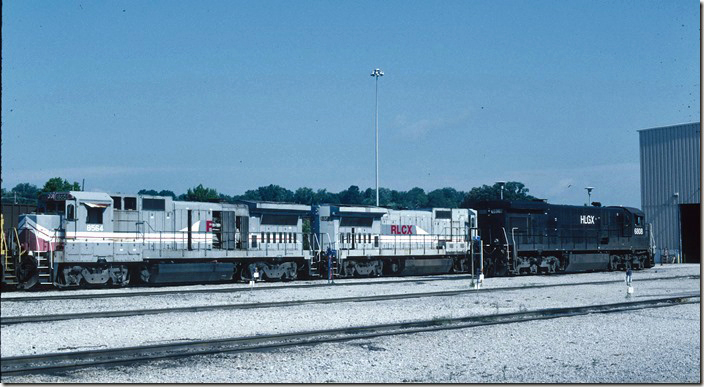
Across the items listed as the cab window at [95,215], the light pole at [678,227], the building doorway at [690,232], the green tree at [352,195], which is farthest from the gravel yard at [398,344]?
the green tree at [352,195]

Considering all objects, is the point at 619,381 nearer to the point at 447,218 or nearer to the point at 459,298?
the point at 459,298

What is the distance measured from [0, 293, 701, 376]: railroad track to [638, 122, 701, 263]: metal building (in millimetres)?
34982

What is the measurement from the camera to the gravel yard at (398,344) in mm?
8805

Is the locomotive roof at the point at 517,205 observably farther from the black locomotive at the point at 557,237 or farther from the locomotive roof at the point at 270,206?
the locomotive roof at the point at 270,206

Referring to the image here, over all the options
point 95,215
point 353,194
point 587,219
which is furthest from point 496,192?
point 95,215

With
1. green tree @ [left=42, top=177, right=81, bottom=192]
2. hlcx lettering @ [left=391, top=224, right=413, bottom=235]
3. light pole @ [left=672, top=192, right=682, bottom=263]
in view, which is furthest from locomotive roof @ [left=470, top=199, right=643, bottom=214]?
green tree @ [left=42, top=177, right=81, bottom=192]

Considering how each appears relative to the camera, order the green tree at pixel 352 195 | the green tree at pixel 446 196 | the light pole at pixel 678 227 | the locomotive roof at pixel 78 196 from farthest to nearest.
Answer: the green tree at pixel 446 196
the green tree at pixel 352 195
the light pole at pixel 678 227
the locomotive roof at pixel 78 196

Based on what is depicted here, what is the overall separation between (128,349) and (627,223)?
31.2 m

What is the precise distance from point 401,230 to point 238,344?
21.1 metres

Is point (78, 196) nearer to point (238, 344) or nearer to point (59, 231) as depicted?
point (59, 231)

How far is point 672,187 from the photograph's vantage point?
1889 inches

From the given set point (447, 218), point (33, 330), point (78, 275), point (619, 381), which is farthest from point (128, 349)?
point (447, 218)

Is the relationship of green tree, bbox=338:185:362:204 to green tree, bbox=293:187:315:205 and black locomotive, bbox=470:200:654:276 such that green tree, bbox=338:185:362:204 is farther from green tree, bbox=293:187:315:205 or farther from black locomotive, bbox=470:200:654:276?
black locomotive, bbox=470:200:654:276

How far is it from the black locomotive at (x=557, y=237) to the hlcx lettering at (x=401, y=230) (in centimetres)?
338
